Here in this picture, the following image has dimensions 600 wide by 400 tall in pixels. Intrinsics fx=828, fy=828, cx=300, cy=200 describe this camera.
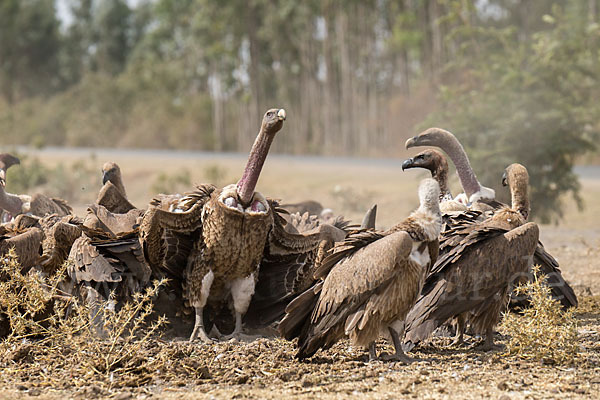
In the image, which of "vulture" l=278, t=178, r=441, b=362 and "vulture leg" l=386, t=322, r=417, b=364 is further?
"vulture leg" l=386, t=322, r=417, b=364

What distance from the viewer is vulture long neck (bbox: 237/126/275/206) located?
5867 millimetres

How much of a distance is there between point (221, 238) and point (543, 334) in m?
2.28

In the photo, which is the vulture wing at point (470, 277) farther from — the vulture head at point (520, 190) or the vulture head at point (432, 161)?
the vulture head at point (432, 161)

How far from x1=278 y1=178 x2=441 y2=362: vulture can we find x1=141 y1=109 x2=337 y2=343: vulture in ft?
3.26

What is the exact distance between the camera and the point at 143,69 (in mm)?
43750

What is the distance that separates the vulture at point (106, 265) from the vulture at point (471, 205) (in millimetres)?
2175

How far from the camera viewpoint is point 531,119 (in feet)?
44.4

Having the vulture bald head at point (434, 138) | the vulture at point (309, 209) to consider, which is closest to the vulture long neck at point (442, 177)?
the vulture bald head at point (434, 138)

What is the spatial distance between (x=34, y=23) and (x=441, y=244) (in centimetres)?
5568

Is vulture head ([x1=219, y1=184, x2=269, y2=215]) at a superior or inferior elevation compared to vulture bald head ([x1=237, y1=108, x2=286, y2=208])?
inferior

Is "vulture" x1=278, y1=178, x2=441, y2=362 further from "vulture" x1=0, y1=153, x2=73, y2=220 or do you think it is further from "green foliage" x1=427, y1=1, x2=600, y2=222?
"green foliage" x1=427, y1=1, x2=600, y2=222

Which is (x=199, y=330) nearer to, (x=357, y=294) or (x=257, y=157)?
(x=257, y=157)

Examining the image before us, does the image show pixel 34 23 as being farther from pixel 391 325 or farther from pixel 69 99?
pixel 391 325

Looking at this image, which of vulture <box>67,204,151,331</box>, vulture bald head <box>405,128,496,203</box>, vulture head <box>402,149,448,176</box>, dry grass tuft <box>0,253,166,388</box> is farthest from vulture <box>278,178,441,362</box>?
vulture bald head <box>405,128,496,203</box>
